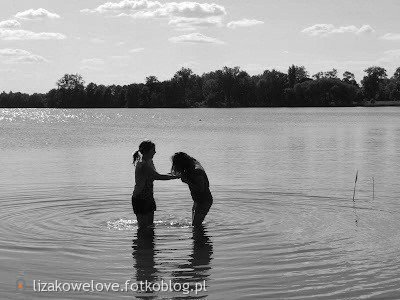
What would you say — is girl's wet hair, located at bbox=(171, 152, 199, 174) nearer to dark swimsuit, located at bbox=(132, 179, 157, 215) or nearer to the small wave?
dark swimsuit, located at bbox=(132, 179, 157, 215)

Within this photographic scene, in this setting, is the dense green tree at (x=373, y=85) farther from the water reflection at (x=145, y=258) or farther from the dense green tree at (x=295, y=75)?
the water reflection at (x=145, y=258)

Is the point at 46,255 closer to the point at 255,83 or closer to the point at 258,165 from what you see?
the point at 258,165

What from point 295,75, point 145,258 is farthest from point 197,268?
point 295,75

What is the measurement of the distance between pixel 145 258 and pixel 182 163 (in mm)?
1996

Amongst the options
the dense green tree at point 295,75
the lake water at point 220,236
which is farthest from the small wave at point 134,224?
the dense green tree at point 295,75

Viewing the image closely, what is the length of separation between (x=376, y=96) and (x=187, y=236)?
590ft

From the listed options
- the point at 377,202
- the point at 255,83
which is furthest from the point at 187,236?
the point at 255,83

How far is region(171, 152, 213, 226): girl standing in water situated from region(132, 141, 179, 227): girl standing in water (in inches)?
A: 9.2

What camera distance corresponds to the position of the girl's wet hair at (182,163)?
479 inches

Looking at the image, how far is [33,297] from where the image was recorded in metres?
9.34

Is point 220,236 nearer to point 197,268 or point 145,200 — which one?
point 145,200

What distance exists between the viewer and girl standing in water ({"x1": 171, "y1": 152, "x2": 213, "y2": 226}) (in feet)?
40.0

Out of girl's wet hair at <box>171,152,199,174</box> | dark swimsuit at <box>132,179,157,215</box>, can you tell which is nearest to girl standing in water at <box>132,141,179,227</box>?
dark swimsuit at <box>132,179,157,215</box>

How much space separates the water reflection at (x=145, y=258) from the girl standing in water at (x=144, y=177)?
426 millimetres
